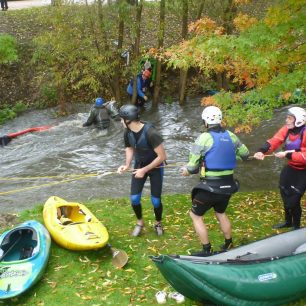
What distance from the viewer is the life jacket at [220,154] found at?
4.51m

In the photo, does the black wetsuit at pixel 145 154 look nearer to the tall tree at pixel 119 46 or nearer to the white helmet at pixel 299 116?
the white helmet at pixel 299 116

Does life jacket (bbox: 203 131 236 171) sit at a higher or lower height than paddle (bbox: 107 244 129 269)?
higher

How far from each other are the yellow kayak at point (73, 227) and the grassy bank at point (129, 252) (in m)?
0.24

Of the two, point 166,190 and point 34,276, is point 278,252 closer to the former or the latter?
point 34,276

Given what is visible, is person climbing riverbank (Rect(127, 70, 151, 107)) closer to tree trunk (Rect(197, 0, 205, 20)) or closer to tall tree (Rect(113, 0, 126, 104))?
tall tree (Rect(113, 0, 126, 104))

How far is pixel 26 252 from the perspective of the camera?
564cm

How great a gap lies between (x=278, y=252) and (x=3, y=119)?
11779mm

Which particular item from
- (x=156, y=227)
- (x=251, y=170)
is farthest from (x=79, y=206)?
(x=251, y=170)

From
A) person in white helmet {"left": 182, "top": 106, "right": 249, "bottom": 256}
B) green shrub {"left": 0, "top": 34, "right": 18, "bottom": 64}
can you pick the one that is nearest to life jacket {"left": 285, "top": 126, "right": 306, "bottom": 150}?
person in white helmet {"left": 182, "top": 106, "right": 249, "bottom": 256}

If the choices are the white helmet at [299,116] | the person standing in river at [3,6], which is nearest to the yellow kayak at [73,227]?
the white helmet at [299,116]

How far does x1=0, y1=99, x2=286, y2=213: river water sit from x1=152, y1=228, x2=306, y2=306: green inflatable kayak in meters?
4.27

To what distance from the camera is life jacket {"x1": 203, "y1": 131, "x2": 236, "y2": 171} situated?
451 cm

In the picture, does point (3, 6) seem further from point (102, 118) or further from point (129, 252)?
point (129, 252)

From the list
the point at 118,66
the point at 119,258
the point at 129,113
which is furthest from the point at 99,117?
the point at 119,258
